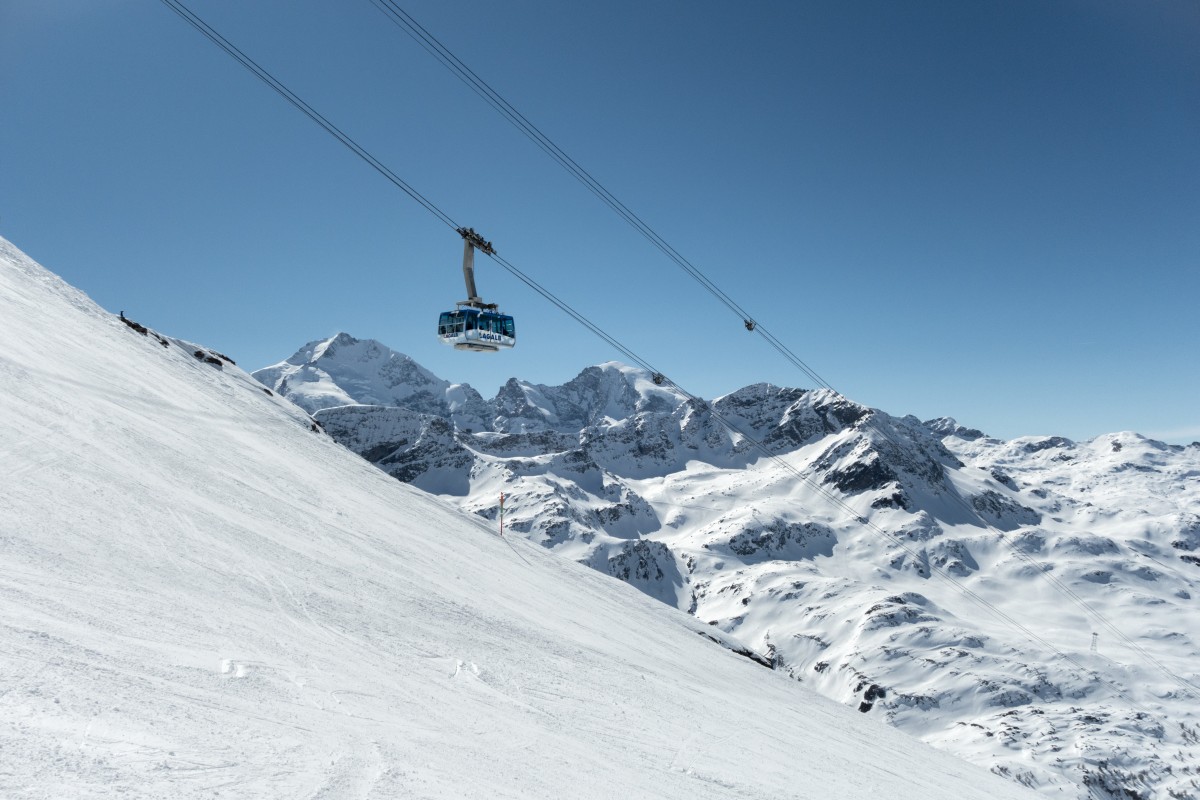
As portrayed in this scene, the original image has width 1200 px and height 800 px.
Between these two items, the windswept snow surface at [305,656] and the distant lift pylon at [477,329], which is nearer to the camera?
the windswept snow surface at [305,656]

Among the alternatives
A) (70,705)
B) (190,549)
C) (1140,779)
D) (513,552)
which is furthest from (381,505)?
(1140,779)

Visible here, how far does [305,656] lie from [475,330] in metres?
16.3

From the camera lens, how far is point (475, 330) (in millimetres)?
26594

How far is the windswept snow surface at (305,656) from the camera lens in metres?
8.58

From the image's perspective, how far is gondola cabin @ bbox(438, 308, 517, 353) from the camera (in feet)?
87.2

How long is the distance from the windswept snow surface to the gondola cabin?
7.60 metres

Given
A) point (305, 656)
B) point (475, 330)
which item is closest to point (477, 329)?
point (475, 330)

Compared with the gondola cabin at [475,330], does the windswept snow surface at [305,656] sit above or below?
below

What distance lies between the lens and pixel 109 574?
41.8ft

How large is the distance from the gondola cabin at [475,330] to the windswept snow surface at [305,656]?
7.60 m

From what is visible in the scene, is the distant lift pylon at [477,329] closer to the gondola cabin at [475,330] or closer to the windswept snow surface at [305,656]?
the gondola cabin at [475,330]

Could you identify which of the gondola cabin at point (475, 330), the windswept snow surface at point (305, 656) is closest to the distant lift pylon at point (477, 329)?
the gondola cabin at point (475, 330)

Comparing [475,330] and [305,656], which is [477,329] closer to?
[475,330]

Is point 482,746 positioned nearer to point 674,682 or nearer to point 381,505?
point 674,682
